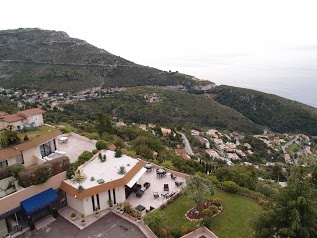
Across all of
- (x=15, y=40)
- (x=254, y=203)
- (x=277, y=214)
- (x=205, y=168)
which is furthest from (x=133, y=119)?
(x=15, y=40)

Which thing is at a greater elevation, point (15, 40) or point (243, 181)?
point (15, 40)

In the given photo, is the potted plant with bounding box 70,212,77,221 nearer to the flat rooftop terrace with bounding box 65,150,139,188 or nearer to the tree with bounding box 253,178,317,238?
the flat rooftop terrace with bounding box 65,150,139,188

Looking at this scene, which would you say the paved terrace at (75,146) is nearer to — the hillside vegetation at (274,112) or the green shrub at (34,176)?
the green shrub at (34,176)

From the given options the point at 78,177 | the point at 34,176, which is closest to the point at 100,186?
the point at 78,177

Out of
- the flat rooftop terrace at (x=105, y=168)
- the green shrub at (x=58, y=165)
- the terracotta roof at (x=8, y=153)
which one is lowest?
the flat rooftop terrace at (x=105, y=168)

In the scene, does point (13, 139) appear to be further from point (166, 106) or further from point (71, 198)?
point (166, 106)

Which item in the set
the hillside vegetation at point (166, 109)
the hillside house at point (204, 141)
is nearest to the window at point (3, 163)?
the hillside house at point (204, 141)
